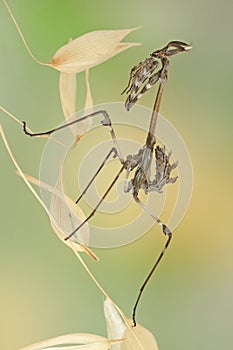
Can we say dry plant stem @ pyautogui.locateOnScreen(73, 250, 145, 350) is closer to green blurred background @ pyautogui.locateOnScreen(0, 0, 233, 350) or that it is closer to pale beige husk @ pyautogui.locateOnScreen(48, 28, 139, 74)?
green blurred background @ pyautogui.locateOnScreen(0, 0, 233, 350)

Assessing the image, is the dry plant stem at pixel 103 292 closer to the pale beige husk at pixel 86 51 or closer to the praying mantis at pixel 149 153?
the praying mantis at pixel 149 153

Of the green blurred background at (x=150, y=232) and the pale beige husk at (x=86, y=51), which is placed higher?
the pale beige husk at (x=86, y=51)

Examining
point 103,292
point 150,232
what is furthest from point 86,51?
point 103,292

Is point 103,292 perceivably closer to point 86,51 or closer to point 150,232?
point 150,232

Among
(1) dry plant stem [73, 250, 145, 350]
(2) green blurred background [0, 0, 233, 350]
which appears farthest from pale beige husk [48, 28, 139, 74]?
(1) dry plant stem [73, 250, 145, 350]

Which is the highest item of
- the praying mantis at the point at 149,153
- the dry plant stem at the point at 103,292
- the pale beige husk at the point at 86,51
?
the pale beige husk at the point at 86,51

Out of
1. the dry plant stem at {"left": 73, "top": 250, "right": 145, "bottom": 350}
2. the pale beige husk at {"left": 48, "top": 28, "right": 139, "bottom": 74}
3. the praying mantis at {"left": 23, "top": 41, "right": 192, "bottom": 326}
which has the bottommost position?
the dry plant stem at {"left": 73, "top": 250, "right": 145, "bottom": 350}

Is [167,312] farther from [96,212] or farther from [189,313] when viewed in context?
[96,212]

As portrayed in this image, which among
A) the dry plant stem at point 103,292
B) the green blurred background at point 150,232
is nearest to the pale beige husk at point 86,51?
the green blurred background at point 150,232
